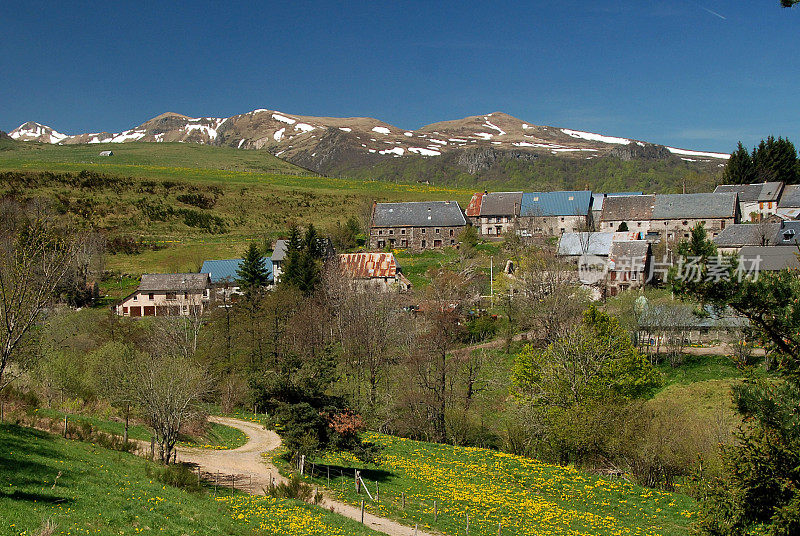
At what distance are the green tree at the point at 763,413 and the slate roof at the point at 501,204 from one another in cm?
8496

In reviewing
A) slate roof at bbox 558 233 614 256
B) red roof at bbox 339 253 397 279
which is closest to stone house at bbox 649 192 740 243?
slate roof at bbox 558 233 614 256

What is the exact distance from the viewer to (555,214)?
95.4 metres

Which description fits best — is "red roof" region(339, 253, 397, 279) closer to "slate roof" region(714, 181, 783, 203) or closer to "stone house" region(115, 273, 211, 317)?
"stone house" region(115, 273, 211, 317)

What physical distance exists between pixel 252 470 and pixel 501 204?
78922 millimetres

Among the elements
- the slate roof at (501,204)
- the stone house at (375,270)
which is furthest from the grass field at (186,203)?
the slate roof at (501,204)

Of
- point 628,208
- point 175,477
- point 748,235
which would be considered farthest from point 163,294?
point 748,235

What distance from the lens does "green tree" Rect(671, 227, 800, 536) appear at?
12.1 meters

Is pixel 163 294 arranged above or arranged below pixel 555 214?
below

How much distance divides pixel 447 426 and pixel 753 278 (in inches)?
1157

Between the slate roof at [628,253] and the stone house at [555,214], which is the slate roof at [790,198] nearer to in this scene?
the stone house at [555,214]

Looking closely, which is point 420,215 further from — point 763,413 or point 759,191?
point 763,413

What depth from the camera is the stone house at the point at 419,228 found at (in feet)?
307

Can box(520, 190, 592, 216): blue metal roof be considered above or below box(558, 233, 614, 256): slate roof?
above

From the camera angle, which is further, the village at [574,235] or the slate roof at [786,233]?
the slate roof at [786,233]
